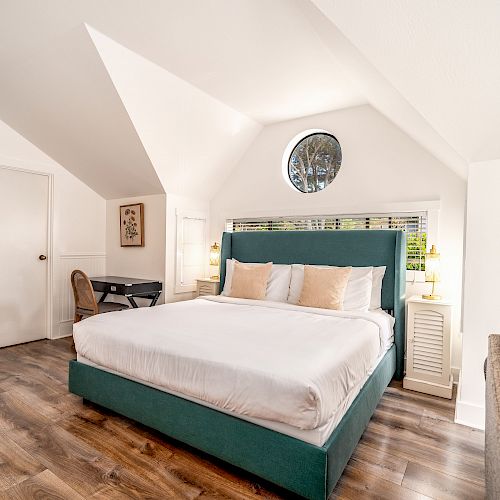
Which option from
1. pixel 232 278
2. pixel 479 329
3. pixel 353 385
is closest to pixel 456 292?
pixel 479 329

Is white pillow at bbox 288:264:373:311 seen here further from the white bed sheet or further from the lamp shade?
the lamp shade

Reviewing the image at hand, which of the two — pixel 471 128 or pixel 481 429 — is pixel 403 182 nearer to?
pixel 471 128

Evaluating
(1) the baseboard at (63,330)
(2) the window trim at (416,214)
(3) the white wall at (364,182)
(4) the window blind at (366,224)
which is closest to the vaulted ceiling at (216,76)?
(3) the white wall at (364,182)

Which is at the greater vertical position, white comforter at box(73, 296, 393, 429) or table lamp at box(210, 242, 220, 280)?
table lamp at box(210, 242, 220, 280)

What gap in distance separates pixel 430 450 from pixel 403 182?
2.35 metres

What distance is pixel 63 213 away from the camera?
4.41 m

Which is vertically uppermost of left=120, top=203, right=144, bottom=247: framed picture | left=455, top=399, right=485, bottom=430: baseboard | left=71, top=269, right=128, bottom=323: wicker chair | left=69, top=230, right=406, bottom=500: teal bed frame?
left=120, top=203, right=144, bottom=247: framed picture

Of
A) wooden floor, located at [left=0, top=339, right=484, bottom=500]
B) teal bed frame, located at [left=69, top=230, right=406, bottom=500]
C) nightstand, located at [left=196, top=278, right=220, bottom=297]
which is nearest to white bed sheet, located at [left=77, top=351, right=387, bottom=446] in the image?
teal bed frame, located at [left=69, top=230, right=406, bottom=500]

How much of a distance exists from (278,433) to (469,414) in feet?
5.09

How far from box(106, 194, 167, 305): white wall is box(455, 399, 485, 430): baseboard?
126 inches

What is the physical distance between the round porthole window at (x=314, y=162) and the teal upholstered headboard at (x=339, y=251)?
2.21 ft

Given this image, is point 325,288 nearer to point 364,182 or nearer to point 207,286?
point 364,182

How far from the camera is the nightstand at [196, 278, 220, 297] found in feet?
14.2

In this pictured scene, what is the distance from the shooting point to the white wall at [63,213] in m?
4.00
